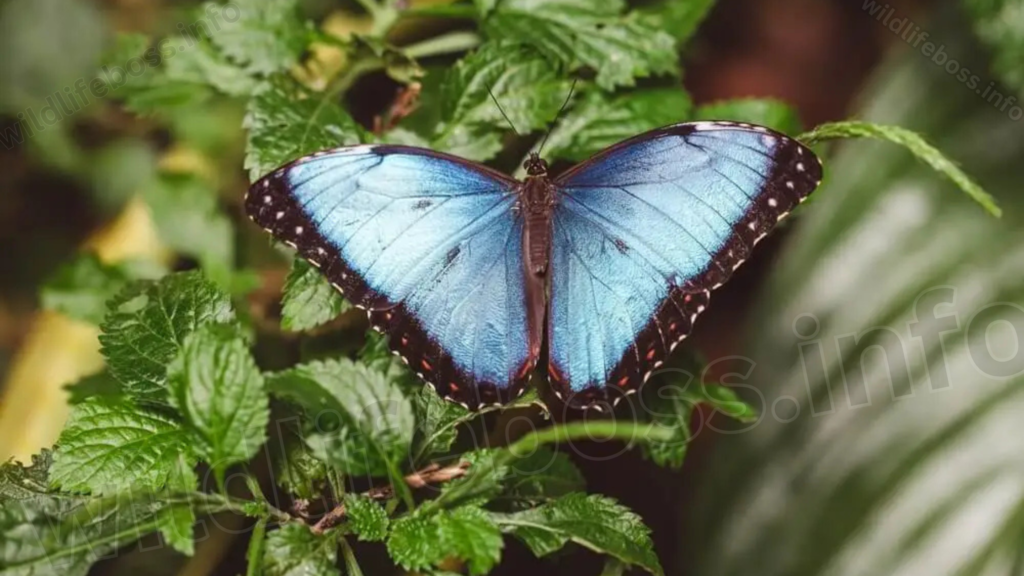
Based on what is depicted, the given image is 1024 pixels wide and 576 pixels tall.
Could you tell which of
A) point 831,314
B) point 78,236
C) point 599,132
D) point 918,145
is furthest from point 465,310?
point 78,236

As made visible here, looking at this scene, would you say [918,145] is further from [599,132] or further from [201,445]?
[201,445]

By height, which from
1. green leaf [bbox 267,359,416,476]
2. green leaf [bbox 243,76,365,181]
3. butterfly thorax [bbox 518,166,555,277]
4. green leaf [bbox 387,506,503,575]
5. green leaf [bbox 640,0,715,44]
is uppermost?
green leaf [bbox 640,0,715,44]

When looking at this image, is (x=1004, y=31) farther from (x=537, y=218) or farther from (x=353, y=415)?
(x=353, y=415)

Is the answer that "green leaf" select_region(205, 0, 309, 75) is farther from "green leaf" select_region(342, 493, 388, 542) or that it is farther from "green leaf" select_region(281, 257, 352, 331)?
"green leaf" select_region(342, 493, 388, 542)

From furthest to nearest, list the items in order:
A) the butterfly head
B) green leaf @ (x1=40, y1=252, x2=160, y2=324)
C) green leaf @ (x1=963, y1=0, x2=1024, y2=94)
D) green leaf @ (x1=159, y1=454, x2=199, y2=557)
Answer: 1. green leaf @ (x1=963, y1=0, x2=1024, y2=94)
2. green leaf @ (x1=40, y1=252, x2=160, y2=324)
3. the butterfly head
4. green leaf @ (x1=159, y1=454, x2=199, y2=557)

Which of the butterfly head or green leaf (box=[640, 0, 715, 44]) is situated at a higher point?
green leaf (box=[640, 0, 715, 44])

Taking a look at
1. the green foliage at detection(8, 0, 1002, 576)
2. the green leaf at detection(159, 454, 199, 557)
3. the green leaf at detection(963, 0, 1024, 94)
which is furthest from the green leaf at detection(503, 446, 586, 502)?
the green leaf at detection(963, 0, 1024, 94)
